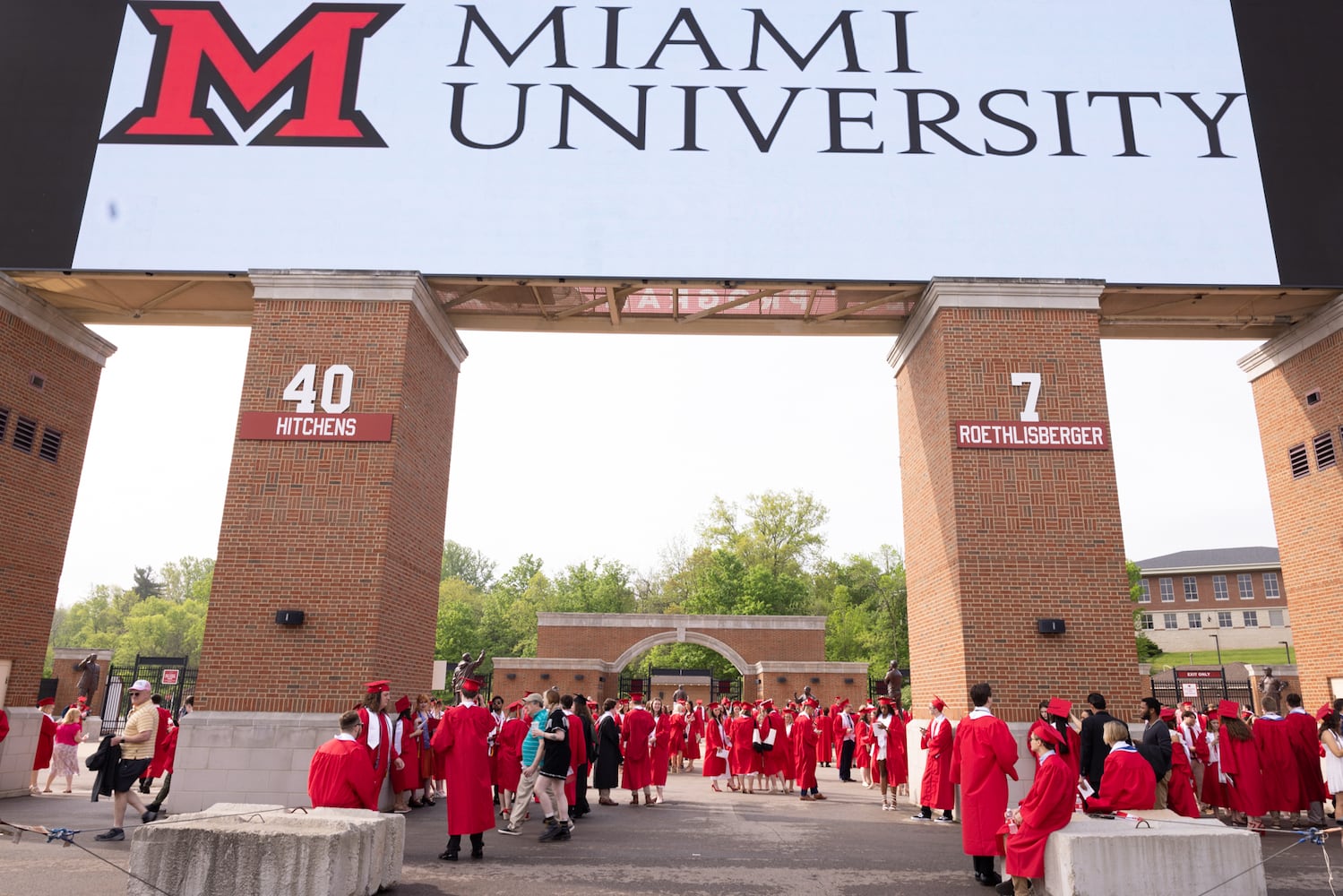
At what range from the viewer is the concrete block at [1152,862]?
6586mm

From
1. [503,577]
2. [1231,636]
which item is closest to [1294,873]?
[1231,636]

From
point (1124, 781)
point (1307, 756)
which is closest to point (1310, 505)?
point (1307, 756)

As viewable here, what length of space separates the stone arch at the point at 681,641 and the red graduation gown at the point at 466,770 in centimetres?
2930

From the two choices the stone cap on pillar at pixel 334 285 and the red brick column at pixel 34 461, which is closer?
the stone cap on pillar at pixel 334 285

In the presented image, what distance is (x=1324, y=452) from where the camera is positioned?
1512 centimetres

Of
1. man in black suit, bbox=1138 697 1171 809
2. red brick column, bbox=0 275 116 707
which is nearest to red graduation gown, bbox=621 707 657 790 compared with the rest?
A: man in black suit, bbox=1138 697 1171 809

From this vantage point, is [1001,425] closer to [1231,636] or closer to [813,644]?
[813,644]

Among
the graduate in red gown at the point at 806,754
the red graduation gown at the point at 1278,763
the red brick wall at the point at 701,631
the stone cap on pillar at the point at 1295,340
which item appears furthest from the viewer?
the red brick wall at the point at 701,631

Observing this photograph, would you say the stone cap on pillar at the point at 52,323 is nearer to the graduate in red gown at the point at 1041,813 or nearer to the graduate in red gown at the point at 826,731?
the graduate in red gown at the point at 1041,813

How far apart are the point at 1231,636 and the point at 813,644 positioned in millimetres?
44637

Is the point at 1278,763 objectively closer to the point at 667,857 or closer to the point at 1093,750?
the point at 1093,750

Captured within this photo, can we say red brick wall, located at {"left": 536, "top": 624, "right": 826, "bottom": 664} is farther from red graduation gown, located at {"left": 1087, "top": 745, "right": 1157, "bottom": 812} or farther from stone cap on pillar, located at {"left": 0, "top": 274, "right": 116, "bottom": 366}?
red graduation gown, located at {"left": 1087, "top": 745, "right": 1157, "bottom": 812}

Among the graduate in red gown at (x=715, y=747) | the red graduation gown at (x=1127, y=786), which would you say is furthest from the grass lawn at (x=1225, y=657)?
the red graduation gown at (x=1127, y=786)

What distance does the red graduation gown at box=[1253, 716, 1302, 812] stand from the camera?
12250 millimetres
